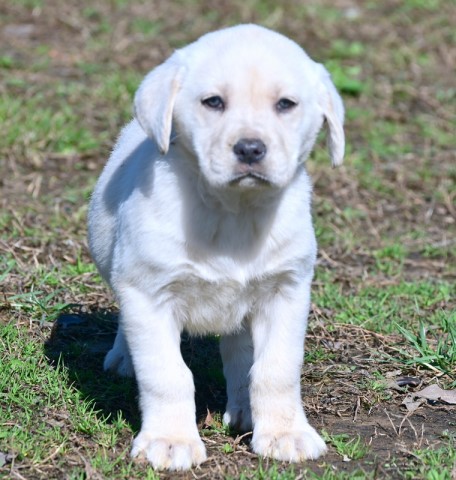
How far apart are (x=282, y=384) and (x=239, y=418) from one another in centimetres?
44

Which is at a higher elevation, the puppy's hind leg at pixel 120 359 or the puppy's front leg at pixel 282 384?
the puppy's front leg at pixel 282 384

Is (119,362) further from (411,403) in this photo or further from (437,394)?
(437,394)

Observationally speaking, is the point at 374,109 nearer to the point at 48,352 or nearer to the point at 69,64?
the point at 69,64

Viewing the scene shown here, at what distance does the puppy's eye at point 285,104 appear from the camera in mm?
3971

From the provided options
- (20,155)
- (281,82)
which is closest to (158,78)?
(281,82)

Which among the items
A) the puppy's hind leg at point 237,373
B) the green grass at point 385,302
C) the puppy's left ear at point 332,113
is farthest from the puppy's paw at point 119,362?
the puppy's left ear at point 332,113

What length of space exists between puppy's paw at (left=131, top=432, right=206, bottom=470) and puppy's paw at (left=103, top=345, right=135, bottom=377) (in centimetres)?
99

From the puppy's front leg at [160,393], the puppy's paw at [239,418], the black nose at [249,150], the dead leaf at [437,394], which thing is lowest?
the puppy's paw at [239,418]

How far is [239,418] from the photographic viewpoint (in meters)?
4.58

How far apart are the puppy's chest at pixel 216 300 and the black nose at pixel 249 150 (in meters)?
0.59

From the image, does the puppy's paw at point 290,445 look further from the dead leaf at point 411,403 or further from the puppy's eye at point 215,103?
the puppy's eye at point 215,103

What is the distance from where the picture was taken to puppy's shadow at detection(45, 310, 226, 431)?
4746 millimetres

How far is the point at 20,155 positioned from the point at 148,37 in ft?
10.3

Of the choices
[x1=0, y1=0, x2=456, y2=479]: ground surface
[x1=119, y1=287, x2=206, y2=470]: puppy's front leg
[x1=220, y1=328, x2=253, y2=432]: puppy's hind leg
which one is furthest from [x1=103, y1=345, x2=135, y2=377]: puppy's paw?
[x1=119, y1=287, x2=206, y2=470]: puppy's front leg
